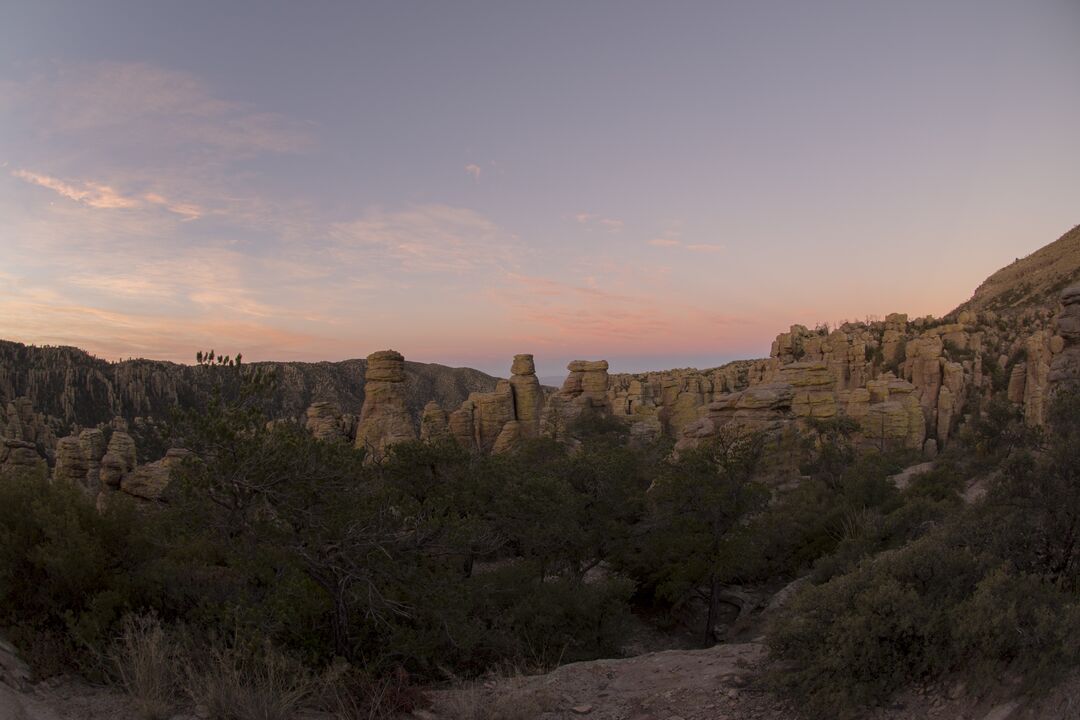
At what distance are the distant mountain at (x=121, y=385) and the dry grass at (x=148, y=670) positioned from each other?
75.3 metres

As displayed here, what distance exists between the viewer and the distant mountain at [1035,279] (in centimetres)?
6519

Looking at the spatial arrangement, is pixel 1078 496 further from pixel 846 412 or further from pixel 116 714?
pixel 846 412

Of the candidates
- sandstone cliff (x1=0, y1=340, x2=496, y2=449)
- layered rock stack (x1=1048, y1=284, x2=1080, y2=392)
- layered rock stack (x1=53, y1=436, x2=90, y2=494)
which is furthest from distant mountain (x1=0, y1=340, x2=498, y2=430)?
layered rock stack (x1=1048, y1=284, x2=1080, y2=392)

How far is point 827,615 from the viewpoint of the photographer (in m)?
6.85

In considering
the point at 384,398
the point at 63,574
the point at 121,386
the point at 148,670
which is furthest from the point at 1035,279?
the point at 121,386

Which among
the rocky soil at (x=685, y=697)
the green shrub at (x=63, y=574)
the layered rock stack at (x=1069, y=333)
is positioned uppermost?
the layered rock stack at (x=1069, y=333)

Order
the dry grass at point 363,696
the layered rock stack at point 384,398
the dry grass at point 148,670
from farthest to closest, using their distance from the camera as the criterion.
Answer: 1. the layered rock stack at point 384,398
2. the dry grass at point 363,696
3. the dry grass at point 148,670

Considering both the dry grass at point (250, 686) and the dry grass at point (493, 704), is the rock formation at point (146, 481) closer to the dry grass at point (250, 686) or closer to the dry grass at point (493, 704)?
the dry grass at point (250, 686)

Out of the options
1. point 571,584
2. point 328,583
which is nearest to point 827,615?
point 328,583

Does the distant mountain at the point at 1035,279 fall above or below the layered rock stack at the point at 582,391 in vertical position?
above

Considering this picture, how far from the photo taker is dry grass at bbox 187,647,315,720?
6.00m

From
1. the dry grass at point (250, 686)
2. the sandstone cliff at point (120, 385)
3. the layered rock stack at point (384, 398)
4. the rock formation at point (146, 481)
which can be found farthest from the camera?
the sandstone cliff at point (120, 385)

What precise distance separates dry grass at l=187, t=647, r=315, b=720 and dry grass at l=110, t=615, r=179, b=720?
24 centimetres

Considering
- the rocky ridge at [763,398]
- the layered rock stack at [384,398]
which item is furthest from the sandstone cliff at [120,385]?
the layered rock stack at [384,398]
